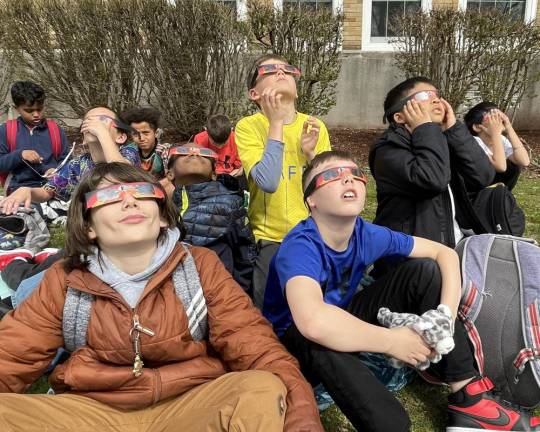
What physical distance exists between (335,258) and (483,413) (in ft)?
3.27

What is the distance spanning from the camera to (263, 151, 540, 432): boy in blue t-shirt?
7.01 feet

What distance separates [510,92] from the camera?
9.27 meters

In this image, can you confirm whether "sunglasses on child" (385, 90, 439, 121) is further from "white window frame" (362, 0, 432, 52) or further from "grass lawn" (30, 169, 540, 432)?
"white window frame" (362, 0, 432, 52)

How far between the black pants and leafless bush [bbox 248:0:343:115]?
694 cm

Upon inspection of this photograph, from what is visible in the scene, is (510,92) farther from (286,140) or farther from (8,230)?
(8,230)

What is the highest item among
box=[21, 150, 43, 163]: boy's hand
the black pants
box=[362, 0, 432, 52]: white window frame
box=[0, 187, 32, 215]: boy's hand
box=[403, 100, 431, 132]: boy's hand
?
box=[362, 0, 432, 52]: white window frame

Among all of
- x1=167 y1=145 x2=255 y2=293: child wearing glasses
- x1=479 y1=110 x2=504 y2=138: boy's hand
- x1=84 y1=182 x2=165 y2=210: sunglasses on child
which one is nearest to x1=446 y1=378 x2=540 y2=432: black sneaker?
x1=167 y1=145 x2=255 y2=293: child wearing glasses

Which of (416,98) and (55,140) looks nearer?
(416,98)

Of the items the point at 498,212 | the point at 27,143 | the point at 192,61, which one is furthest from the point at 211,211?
the point at 192,61

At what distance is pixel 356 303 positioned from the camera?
261 centimetres

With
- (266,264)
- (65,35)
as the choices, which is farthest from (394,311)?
(65,35)

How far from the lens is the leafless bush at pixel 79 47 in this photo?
335 inches

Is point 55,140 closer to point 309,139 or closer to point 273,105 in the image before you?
point 273,105

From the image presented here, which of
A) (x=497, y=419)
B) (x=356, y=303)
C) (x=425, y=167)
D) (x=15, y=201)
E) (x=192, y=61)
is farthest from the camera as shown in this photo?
(x=192, y=61)
